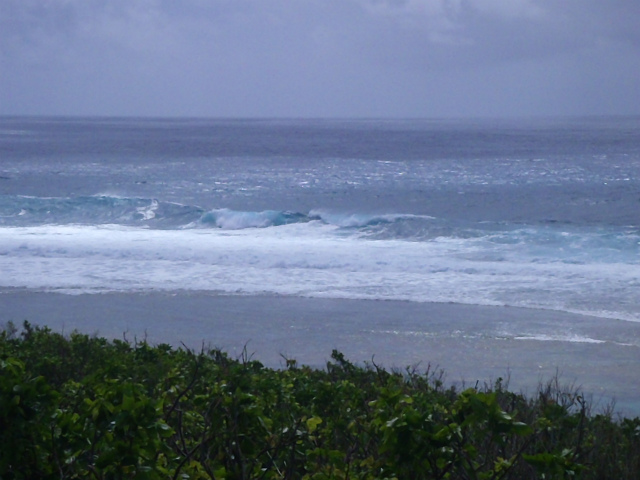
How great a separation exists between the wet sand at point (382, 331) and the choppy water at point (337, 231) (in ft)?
2.75

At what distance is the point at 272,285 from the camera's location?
14.6 metres

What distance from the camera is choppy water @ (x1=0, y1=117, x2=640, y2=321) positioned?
1473 cm

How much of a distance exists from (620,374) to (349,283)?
6352 mm

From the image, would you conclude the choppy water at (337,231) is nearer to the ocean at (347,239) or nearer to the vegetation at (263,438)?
the ocean at (347,239)

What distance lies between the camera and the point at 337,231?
24031 millimetres

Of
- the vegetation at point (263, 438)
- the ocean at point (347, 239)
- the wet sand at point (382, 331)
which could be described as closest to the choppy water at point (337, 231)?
the ocean at point (347, 239)

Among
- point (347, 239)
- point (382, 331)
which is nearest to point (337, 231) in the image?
point (347, 239)

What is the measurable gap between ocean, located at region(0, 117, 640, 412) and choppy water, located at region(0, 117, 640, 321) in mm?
78

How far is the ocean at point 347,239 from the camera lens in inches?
544

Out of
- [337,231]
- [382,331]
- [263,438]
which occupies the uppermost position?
[263,438]

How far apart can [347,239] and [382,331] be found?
11.0 metres

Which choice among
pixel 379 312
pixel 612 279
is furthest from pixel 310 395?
pixel 612 279

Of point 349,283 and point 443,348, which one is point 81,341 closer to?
point 443,348

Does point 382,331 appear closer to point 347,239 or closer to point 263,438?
point 263,438
